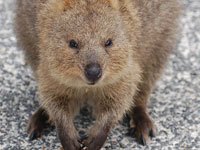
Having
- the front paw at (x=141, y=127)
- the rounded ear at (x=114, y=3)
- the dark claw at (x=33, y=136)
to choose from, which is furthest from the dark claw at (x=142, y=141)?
the rounded ear at (x=114, y=3)

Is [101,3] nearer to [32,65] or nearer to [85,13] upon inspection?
[85,13]

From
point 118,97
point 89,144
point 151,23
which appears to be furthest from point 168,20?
point 89,144

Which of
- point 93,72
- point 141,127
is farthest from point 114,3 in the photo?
point 141,127

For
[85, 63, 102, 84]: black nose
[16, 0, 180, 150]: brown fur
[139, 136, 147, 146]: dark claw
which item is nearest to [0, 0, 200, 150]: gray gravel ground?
[139, 136, 147, 146]: dark claw

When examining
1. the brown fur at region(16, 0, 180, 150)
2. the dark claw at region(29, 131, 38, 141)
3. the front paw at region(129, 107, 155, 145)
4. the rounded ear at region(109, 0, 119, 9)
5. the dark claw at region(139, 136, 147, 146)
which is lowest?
the dark claw at region(139, 136, 147, 146)

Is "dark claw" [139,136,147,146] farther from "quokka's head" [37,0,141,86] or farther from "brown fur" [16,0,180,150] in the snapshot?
"quokka's head" [37,0,141,86]

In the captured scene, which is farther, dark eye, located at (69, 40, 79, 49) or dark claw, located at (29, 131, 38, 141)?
dark claw, located at (29, 131, 38, 141)
